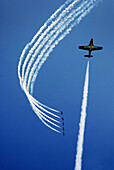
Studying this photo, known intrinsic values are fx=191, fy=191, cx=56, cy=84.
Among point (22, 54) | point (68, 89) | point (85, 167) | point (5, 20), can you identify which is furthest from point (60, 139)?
point (5, 20)

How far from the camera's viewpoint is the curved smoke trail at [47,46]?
8.62 feet

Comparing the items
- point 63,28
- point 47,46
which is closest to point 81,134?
point 47,46

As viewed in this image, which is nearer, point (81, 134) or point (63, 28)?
point (63, 28)

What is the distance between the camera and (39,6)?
2.79 m

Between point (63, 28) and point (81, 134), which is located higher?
point (63, 28)

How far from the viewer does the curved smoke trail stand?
2.63 meters

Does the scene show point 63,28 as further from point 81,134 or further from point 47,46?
point 81,134

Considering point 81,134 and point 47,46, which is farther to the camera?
point 81,134

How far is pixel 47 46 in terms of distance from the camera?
267 cm

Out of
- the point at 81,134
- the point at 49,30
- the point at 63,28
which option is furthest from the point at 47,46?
the point at 81,134

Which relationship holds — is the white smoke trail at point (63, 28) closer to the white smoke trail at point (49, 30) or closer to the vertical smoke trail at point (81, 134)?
the white smoke trail at point (49, 30)

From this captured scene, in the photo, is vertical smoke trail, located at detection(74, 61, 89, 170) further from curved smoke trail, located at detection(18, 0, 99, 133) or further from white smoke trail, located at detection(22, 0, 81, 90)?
white smoke trail, located at detection(22, 0, 81, 90)

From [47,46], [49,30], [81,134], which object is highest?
[49,30]

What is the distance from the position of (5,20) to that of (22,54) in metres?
0.56
